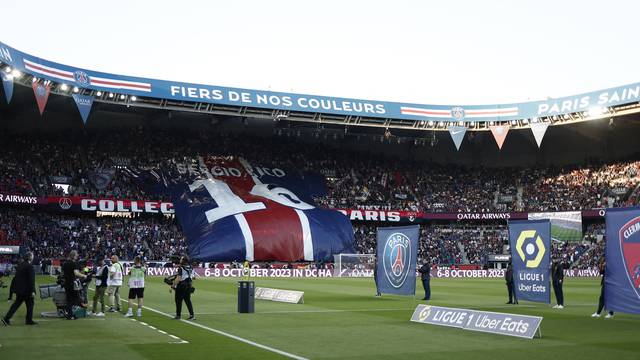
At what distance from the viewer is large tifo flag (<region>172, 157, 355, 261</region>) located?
58719mm

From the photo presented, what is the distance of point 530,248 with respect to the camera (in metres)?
25.3

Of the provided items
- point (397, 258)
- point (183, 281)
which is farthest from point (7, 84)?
point (183, 281)

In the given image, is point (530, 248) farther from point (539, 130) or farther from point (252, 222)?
point (539, 130)

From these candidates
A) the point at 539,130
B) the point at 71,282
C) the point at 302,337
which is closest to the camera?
the point at 302,337

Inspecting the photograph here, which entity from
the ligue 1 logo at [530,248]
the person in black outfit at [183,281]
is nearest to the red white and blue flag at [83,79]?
the person in black outfit at [183,281]

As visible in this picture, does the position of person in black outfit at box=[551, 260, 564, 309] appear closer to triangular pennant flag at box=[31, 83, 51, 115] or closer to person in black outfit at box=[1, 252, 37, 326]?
person in black outfit at box=[1, 252, 37, 326]

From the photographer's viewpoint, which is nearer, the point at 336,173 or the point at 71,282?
the point at 71,282

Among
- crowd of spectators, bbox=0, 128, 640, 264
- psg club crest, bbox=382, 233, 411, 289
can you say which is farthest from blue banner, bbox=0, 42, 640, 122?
psg club crest, bbox=382, 233, 411, 289

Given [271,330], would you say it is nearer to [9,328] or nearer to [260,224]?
[9,328]

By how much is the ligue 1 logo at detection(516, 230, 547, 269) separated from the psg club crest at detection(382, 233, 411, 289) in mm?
4066

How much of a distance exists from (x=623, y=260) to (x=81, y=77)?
46450 mm

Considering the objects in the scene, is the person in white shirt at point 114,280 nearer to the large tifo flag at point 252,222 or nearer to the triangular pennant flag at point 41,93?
the triangular pennant flag at point 41,93

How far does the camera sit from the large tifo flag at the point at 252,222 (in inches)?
2312

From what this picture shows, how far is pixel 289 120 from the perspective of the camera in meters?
67.5
